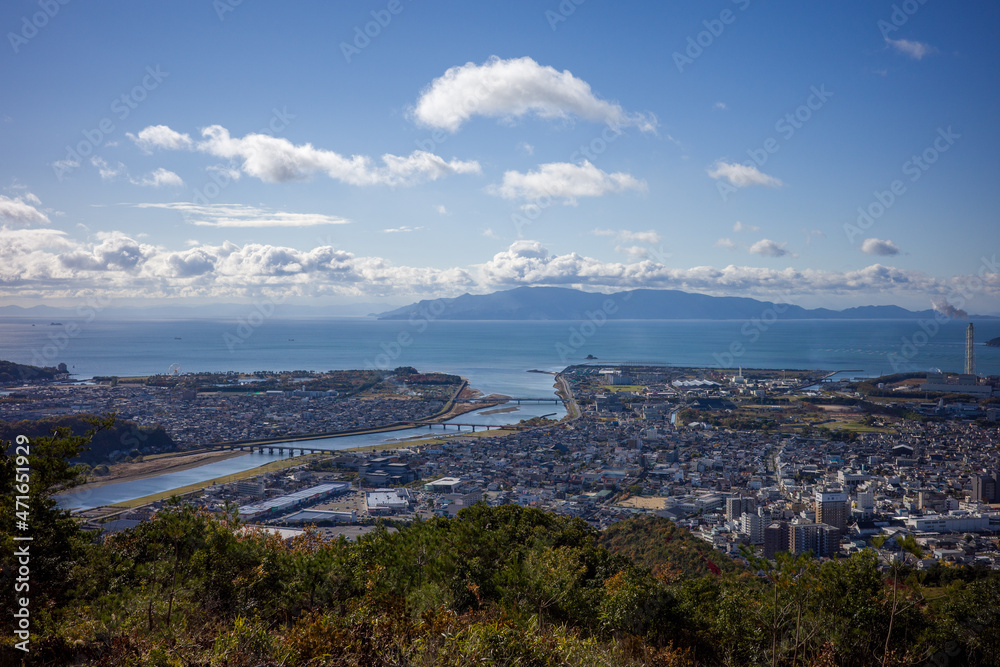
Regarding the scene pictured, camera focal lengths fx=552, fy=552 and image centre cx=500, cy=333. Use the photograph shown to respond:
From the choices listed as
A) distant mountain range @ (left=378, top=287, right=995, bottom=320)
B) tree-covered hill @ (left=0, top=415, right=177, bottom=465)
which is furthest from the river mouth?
distant mountain range @ (left=378, top=287, right=995, bottom=320)

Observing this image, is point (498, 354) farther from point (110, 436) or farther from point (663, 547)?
point (663, 547)

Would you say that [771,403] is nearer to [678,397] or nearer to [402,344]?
[678,397]

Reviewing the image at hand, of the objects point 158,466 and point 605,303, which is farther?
point 605,303

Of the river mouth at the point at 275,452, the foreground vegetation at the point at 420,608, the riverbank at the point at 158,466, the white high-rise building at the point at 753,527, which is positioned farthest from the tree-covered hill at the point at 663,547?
the riverbank at the point at 158,466

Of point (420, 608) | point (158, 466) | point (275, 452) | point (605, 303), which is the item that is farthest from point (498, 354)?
point (605, 303)

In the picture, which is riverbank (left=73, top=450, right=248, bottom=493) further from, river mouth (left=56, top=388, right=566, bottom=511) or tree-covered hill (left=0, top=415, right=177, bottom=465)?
tree-covered hill (left=0, top=415, right=177, bottom=465)

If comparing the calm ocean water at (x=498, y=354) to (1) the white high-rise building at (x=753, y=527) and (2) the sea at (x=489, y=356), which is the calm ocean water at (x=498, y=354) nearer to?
(2) the sea at (x=489, y=356)
